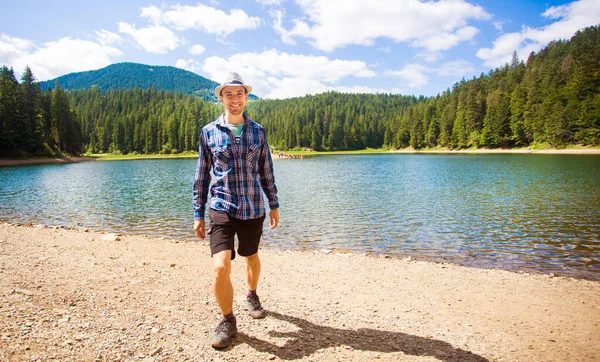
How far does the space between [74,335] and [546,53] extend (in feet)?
614

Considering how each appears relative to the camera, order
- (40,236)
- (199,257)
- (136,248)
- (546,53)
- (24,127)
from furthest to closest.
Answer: (546,53) → (24,127) → (40,236) → (136,248) → (199,257)

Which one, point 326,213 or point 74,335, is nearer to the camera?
point 74,335

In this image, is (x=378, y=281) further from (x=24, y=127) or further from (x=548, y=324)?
(x=24, y=127)

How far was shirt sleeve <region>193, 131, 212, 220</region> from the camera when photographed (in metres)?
4.80

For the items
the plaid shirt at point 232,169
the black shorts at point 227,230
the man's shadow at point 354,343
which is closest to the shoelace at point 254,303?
the man's shadow at point 354,343

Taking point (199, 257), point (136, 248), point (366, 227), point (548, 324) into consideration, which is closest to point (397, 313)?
point (548, 324)

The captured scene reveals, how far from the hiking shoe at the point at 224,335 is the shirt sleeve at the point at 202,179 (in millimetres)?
1510

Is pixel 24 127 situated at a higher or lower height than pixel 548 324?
higher

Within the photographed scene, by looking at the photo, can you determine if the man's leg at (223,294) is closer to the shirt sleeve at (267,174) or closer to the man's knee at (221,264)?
the man's knee at (221,264)

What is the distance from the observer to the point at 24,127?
2813 inches

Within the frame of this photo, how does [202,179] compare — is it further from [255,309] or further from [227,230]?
[255,309]

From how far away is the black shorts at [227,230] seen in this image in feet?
14.9

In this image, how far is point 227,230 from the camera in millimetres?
4578

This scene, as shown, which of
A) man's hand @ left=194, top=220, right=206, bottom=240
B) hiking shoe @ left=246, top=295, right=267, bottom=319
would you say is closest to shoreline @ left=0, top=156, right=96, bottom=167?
hiking shoe @ left=246, top=295, right=267, bottom=319
